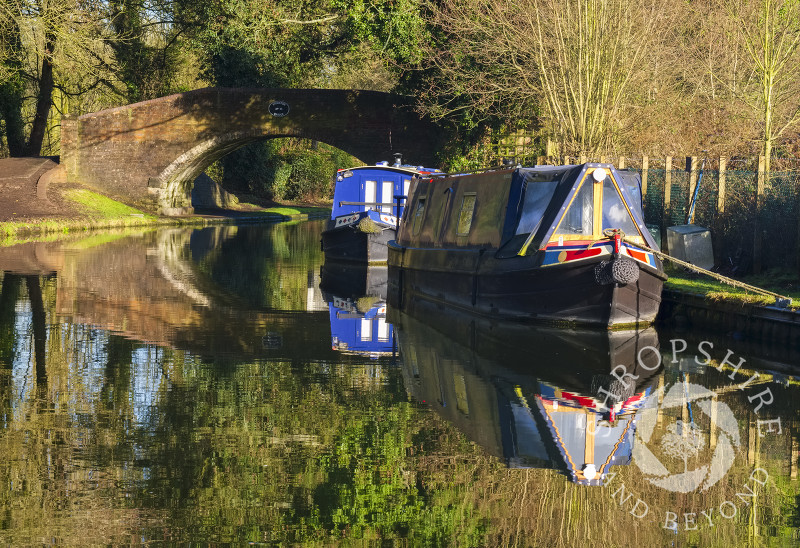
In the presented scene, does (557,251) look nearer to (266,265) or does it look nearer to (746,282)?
(746,282)

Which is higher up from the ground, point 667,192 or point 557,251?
point 667,192

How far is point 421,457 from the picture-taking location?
646 cm

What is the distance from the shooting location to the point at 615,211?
12.7 meters

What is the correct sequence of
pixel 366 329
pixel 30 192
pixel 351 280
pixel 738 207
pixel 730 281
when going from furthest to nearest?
pixel 30 192 < pixel 351 280 < pixel 738 207 < pixel 366 329 < pixel 730 281

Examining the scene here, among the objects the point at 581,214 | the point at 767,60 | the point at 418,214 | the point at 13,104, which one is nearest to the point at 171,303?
the point at 581,214

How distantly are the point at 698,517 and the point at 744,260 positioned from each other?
929cm

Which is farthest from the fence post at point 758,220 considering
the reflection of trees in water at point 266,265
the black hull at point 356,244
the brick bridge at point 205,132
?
the brick bridge at point 205,132

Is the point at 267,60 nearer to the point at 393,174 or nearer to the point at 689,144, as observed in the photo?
the point at 393,174

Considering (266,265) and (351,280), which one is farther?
(266,265)

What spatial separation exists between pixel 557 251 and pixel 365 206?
10.5 m

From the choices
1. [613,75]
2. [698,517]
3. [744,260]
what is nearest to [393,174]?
[613,75]

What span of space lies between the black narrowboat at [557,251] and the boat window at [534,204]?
0.04ft

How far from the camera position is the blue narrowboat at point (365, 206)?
70.6 ft

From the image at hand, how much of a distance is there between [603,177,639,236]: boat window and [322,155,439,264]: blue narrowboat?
899 centimetres
